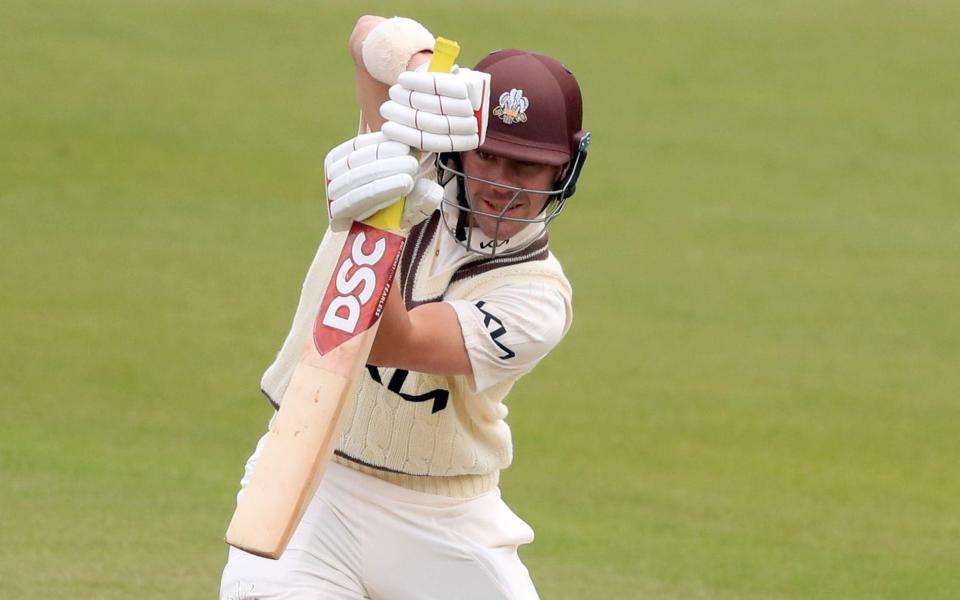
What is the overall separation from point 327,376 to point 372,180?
430mm

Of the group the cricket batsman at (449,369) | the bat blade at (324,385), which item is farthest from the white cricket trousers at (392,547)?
the bat blade at (324,385)

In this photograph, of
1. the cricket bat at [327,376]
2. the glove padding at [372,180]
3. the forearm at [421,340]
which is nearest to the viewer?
the glove padding at [372,180]

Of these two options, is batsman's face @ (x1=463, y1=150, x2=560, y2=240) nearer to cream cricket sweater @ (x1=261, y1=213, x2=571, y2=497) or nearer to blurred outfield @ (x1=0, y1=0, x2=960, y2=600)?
cream cricket sweater @ (x1=261, y1=213, x2=571, y2=497)

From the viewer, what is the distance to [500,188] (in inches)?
147

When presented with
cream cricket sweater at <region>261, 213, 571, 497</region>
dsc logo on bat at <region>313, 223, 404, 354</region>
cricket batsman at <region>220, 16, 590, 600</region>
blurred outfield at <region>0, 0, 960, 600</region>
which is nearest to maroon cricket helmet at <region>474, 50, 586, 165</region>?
cricket batsman at <region>220, 16, 590, 600</region>

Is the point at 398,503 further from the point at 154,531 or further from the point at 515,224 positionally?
the point at 154,531

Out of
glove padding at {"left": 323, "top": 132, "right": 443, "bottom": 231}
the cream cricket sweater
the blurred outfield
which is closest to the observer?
glove padding at {"left": 323, "top": 132, "right": 443, "bottom": 231}

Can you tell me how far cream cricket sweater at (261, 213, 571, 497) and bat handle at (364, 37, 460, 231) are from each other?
525 mm

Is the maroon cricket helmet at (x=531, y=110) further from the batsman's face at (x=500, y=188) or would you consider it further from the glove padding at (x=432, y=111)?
the glove padding at (x=432, y=111)

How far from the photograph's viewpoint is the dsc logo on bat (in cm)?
331

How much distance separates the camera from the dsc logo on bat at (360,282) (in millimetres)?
3309

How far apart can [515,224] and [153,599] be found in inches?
109

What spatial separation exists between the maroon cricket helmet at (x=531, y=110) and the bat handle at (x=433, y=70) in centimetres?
46

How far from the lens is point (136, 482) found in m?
7.57
